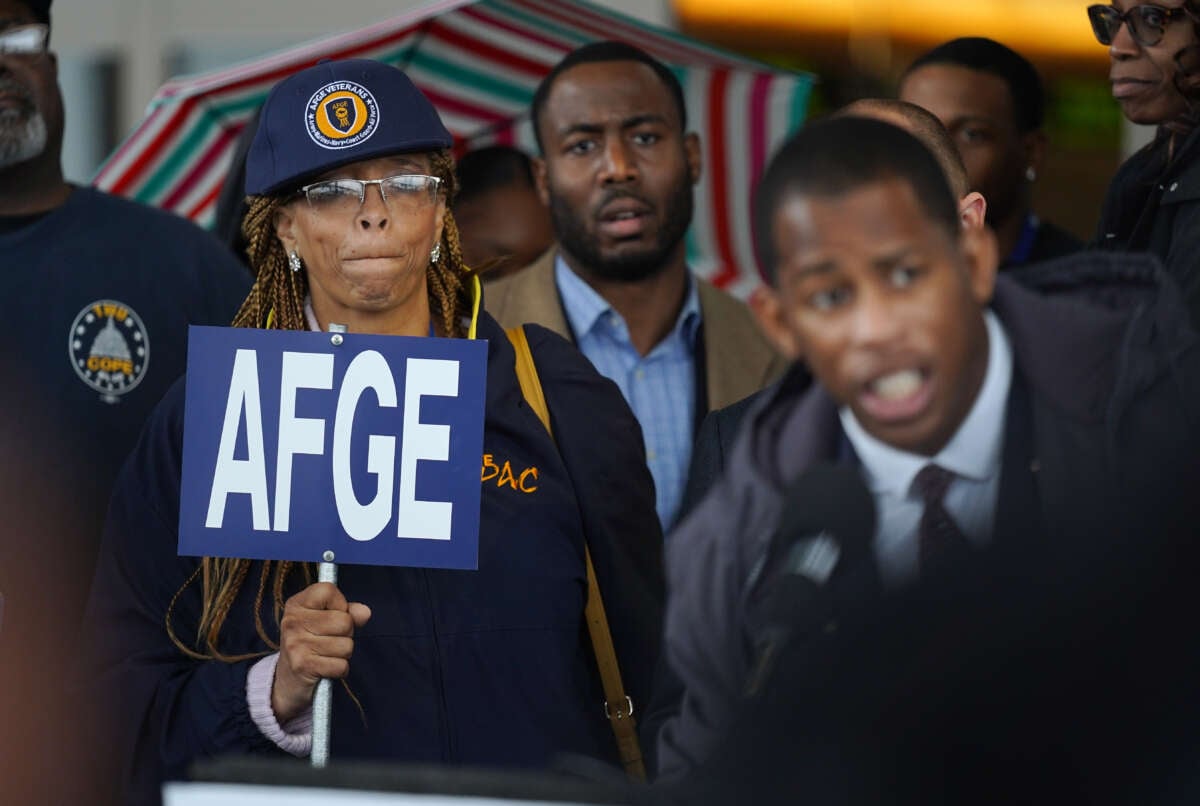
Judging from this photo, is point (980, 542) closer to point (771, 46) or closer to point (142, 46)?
point (771, 46)

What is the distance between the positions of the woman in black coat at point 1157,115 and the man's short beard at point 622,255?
5.32ft

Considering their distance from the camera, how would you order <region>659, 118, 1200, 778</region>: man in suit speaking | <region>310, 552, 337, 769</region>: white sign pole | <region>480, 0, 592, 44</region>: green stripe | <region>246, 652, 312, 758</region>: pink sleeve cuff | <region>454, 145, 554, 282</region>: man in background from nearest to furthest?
<region>659, 118, 1200, 778</region>: man in suit speaking → <region>310, 552, 337, 769</region>: white sign pole → <region>246, 652, 312, 758</region>: pink sleeve cuff → <region>480, 0, 592, 44</region>: green stripe → <region>454, 145, 554, 282</region>: man in background

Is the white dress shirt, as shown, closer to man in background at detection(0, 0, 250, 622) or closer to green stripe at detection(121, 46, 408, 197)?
man in background at detection(0, 0, 250, 622)

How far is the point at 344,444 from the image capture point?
101 inches

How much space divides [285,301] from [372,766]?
1.19 meters

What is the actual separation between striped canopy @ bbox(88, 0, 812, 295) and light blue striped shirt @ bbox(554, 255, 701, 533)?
2.60ft

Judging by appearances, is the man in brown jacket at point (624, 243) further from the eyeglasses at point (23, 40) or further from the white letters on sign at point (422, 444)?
the white letters on sign at point (422, 444)

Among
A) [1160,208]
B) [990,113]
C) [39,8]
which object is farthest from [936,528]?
[39,8]

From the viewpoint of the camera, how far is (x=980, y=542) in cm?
183

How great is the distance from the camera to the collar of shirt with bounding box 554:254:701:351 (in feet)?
13.9

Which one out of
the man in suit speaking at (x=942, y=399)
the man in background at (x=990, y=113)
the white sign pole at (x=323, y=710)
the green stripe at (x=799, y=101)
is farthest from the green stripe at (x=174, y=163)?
the man in suit speaking at (x=942, y=399)

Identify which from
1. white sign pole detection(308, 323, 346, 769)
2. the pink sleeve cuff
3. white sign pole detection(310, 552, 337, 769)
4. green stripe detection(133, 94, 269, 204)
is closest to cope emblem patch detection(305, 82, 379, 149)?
white sign pole detection(308, 323, 346, 769)

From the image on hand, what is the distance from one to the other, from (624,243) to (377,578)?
Answer: 1661 mm

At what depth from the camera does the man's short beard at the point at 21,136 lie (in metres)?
3.86
